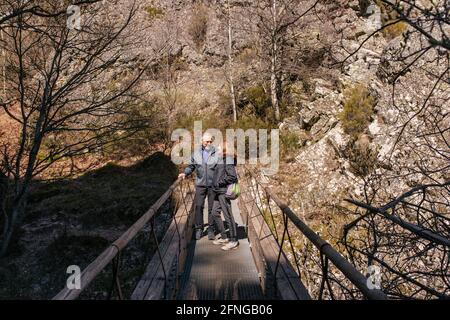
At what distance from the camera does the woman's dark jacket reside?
20.3ft

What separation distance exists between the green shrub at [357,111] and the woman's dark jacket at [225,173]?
29.9 feet

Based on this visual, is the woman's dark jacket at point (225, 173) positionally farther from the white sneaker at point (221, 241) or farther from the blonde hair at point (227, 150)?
the white sneaker at point (221, 241)

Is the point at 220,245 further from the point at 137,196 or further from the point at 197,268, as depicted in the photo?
the point at 137,196

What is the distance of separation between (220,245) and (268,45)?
1361cm

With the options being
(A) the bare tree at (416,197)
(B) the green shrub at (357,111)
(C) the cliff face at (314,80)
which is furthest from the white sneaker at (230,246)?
(B) the green shrub at (357,111)

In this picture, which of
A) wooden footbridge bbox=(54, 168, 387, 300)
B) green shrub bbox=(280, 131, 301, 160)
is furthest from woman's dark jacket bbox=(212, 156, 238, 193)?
green shrub bbox=(280, 131, 301, 160)

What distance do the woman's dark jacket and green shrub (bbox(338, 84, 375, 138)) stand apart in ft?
29.9

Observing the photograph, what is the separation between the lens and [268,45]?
17984 mm

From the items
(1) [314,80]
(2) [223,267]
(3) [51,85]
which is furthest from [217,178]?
(1) [314,80]

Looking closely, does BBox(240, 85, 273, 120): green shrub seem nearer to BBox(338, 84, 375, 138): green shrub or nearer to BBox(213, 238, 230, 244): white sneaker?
BBox(338, 84, 375, 138): green shrub

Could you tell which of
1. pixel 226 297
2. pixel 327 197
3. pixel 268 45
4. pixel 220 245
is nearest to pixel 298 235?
pixel 327 197

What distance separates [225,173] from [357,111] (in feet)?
31.8

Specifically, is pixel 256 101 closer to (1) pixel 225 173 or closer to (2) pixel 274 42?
(2) pixel 274 42

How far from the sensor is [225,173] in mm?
6266
